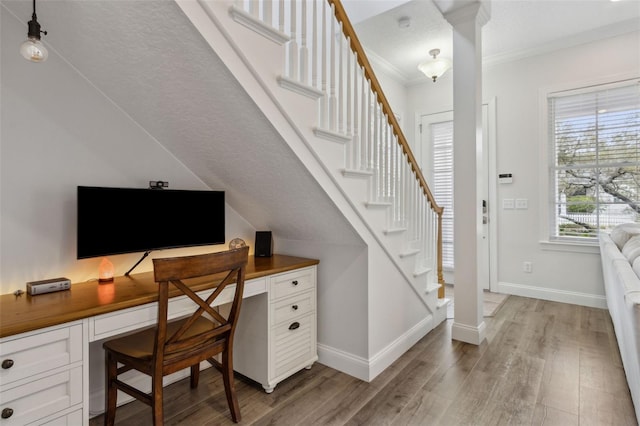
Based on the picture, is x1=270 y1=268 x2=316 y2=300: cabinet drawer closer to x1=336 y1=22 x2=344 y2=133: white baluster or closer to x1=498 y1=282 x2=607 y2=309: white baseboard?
x1=336 y1=22 x2=344 y2=133: white baluster

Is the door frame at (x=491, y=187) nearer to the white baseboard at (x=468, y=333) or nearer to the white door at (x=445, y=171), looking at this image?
the white door at (x=445, y=171)

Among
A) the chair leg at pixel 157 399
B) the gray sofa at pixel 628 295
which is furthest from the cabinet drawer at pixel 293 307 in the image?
the gray sofa at pixel 628 295

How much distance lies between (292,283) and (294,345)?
41cm

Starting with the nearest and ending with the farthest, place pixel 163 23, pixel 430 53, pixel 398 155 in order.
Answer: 1. pixel 163 23
2. pixel 398 155
3. pixel 430 53

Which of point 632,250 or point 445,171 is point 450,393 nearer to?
point 632,250

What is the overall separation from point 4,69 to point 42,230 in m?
0.77

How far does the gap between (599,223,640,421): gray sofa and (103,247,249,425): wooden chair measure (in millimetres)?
1777

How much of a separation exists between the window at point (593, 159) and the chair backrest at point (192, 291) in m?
3.79

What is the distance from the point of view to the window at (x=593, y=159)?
351 centimetres

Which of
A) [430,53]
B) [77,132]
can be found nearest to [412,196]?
[430,53]

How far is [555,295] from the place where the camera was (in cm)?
385

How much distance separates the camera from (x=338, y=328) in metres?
2.38

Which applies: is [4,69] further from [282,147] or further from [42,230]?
[282,147]

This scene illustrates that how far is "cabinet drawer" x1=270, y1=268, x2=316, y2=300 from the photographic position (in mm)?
2114
